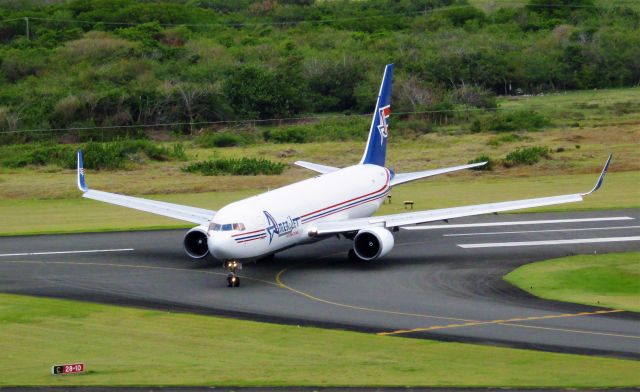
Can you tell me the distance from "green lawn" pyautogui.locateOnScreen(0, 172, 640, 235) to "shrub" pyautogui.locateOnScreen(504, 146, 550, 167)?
4.03 m

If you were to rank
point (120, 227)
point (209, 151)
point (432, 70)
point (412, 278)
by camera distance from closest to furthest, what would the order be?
point (412, 278) < point (120, 227) < point (209, 151) < point (432, 70)

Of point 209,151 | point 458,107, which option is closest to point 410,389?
point 209,151

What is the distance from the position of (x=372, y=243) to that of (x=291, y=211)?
4049 mm

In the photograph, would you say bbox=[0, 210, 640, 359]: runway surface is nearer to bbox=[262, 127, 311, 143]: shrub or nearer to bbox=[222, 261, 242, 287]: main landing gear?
bbox=[222, 261, 242, 287]: main landing gear

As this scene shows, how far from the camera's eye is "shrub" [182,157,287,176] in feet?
287

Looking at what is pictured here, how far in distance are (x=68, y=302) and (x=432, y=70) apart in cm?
7948

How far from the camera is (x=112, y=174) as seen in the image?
3489 inches

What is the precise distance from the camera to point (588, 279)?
4994 centimetres

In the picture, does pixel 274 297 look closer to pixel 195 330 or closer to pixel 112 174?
pixel 195 330

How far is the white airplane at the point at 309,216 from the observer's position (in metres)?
49.2

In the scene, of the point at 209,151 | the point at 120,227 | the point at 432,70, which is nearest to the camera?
the point at 120,227

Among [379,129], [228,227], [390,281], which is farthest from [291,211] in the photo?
[379,129]

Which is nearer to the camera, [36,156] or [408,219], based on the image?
[408,219]

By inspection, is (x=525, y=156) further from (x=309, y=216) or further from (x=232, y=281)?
(x=232, y=281)
